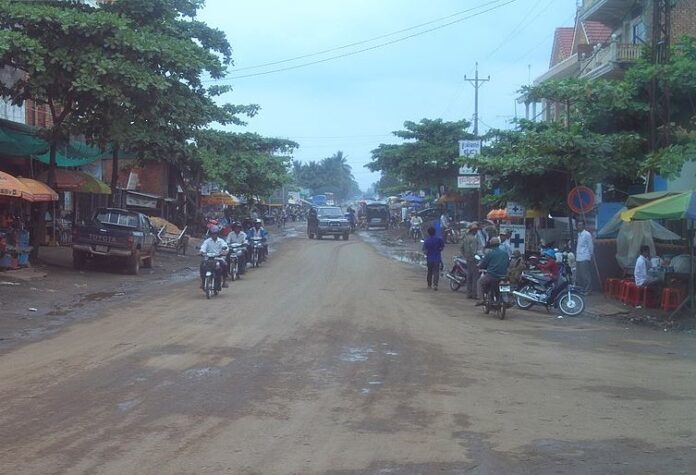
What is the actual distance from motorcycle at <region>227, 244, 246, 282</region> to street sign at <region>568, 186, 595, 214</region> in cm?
981

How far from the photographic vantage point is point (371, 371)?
10078 mm

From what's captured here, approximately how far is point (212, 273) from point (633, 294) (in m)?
9.96

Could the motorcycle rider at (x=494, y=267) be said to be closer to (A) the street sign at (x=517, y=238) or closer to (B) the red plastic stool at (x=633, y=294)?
(B) the red plastic stool at (x=633, y=294)

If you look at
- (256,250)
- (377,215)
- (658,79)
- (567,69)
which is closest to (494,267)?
(658,79)

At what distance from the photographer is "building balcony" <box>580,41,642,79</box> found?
28703 mm

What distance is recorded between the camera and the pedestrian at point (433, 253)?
72.7ft

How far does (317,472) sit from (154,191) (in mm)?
45099

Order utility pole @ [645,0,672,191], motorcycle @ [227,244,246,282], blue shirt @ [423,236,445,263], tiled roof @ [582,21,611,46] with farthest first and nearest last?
tiled roof @ [582,21,611,46] < motorcycle @ [227,244,246,282] < blue shirt @ [423,236,445,263] < utility pole @ [645,0,672,191]

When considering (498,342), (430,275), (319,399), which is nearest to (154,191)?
(430,275)

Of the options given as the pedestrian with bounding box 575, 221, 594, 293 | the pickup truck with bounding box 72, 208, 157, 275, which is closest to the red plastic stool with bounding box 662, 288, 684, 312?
the pedestrian with bounding box 575, 221, 594, 293

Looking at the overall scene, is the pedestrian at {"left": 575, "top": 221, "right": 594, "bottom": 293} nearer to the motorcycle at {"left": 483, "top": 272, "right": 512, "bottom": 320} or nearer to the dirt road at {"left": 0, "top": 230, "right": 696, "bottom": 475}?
the motorcycle at {"left": 483, "top": 272, "right": 512, "bottom": 320}

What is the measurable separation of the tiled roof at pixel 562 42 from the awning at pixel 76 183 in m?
32.9

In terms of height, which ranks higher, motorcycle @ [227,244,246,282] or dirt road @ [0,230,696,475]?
motorcycle @ [227,244,246,282]

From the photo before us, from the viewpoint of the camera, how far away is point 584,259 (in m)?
20.6
